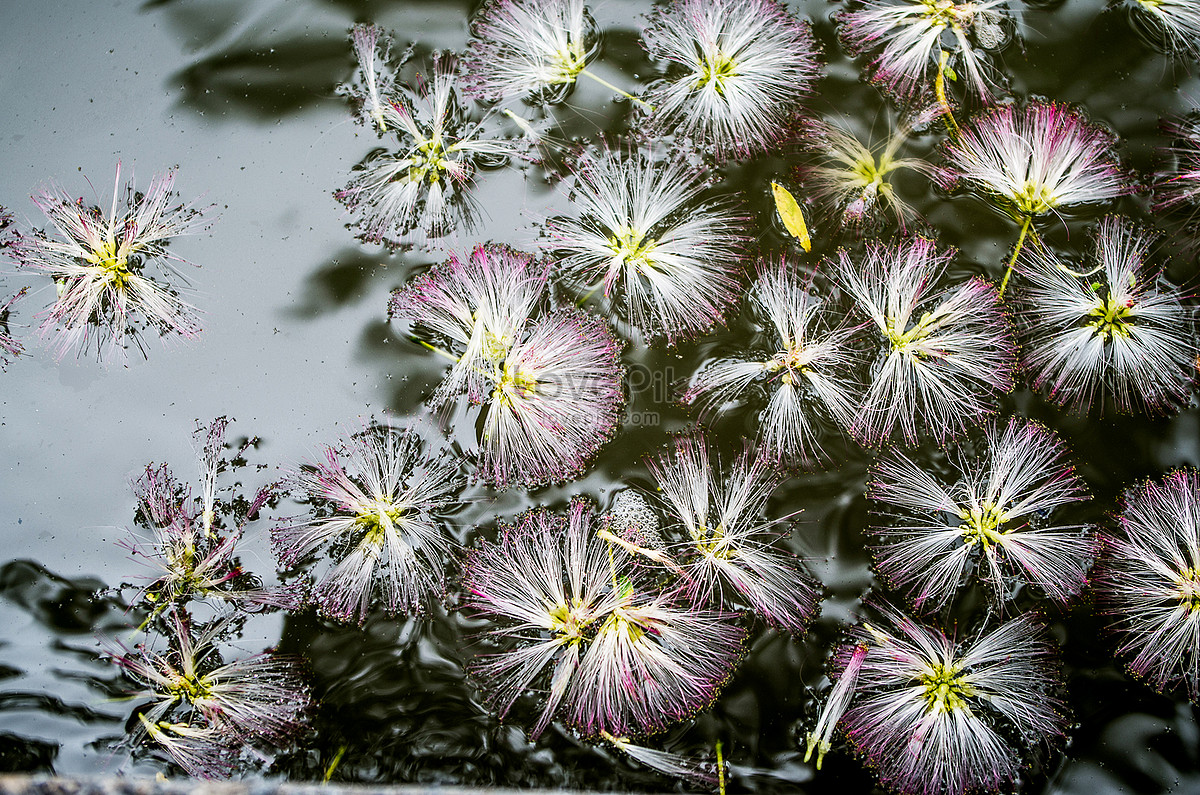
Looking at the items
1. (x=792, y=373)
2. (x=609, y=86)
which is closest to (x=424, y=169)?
(x=609, y=86)

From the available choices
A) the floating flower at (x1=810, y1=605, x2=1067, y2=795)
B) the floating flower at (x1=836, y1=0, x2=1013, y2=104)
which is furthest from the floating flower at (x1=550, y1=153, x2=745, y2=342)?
the floating flower at (x1=810, y1=605, x2=1067, y2=795)

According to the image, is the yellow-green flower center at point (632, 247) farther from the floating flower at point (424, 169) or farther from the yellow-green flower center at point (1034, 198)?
the yellow-green flower center at point (1034, 198)

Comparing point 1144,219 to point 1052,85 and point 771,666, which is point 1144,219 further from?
point 771,666

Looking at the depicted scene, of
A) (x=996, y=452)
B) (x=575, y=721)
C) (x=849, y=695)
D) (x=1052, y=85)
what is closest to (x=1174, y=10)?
(x=1052, y=85)

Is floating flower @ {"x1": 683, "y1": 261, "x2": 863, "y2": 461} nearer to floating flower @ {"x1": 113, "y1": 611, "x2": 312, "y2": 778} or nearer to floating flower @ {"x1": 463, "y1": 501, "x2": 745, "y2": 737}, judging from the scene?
floating flower @ {"x1": 463, "y1": 501, "x2": 745, "y2": 737}

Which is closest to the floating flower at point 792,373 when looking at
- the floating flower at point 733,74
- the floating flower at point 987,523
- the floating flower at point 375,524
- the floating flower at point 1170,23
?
the floating flower at point 987,523
